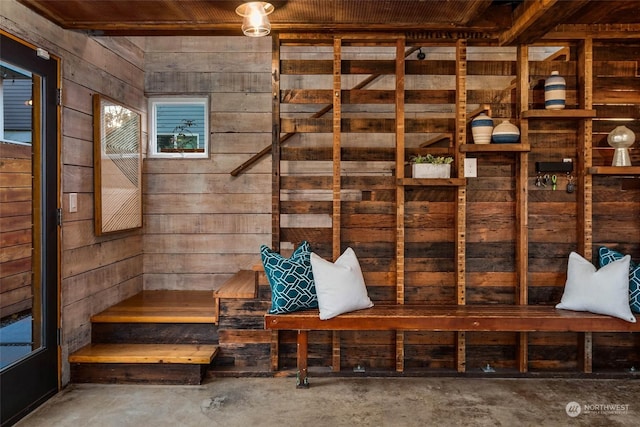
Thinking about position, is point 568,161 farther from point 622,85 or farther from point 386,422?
point 386,422

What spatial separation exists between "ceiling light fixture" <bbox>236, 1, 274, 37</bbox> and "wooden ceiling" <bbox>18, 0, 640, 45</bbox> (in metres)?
0.09

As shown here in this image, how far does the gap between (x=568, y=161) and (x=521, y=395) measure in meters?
1.69

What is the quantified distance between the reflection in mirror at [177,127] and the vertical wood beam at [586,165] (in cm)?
319

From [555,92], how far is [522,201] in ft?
2.64

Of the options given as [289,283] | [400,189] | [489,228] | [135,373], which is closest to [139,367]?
[135,373]

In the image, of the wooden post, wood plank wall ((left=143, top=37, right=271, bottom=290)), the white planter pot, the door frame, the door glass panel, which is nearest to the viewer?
the door glass panel

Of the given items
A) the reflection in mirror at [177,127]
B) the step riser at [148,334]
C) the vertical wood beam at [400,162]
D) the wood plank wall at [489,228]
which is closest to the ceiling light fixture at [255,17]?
the wood plank wall at [489,228]

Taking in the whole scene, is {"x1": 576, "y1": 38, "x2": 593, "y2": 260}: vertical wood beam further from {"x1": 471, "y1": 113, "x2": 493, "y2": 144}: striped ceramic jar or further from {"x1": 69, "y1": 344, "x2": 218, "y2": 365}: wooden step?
{"x1": 69, "y1": 344, "x2": 218, "y2": 365}: wooden step

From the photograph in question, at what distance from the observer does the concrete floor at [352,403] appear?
2.67m

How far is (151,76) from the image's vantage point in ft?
14.2

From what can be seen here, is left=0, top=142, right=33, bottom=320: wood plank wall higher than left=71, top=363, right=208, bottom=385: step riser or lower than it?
higher

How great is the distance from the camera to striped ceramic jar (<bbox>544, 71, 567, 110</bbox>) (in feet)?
10.7

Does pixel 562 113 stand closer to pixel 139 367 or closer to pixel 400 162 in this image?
pixel 400 162

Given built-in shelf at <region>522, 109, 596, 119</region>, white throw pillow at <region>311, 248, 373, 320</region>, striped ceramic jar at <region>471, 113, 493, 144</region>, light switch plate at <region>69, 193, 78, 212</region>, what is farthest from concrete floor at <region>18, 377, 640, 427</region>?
built-in shelf at <region>522, 109, 596, 119</region>
